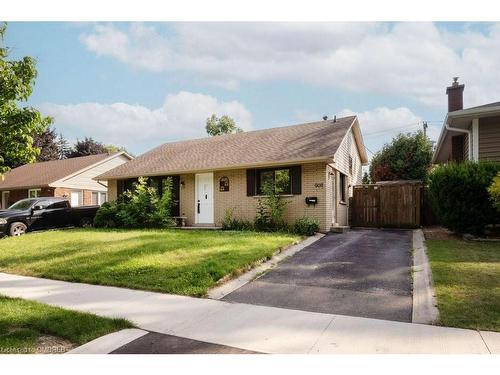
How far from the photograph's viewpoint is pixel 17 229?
1587 cm

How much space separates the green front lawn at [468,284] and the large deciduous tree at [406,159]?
16345 millimetres

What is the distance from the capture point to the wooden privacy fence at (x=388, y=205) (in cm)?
1508

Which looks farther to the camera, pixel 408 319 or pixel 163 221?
pixel 163 221

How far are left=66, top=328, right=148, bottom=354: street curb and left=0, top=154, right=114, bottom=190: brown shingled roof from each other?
903 inches

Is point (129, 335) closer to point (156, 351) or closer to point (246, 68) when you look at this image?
point (156, 351)

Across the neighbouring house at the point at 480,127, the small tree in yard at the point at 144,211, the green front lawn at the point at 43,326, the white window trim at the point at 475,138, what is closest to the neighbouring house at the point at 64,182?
the small tree in yard at the point at 144,211

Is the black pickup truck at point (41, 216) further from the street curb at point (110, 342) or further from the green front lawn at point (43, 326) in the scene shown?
the street curb at point (110, 342)

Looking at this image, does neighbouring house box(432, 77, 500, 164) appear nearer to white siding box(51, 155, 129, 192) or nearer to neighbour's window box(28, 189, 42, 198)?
white siding box(51, 155, 129, 192)

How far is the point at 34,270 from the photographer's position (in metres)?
8.19

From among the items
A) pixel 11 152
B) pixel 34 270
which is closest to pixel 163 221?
pixel 34 270

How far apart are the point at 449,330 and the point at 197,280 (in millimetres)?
4017

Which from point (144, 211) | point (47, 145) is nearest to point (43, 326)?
point (144, 211)

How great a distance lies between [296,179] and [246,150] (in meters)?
3.61

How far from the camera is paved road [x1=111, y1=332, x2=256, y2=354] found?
3781mm
